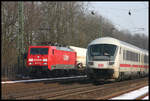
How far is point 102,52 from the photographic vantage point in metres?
17.0

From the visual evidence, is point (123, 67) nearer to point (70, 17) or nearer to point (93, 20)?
point (70, 17)

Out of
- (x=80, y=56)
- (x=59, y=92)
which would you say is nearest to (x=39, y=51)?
(x=80, y=56)

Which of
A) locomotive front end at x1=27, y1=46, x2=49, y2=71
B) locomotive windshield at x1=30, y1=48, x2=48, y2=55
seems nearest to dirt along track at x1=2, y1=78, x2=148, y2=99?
locomotive front end at x1=27, y1=46, x2=49, y2=71

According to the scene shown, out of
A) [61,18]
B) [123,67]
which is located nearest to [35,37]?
[61,18]

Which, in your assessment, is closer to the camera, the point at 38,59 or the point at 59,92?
the point at 59,92

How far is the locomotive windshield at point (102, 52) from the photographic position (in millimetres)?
16723

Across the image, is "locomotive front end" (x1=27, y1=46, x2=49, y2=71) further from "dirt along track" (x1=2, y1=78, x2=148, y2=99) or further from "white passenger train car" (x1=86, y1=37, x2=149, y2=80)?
"dirt along track" (x1=2, y1=78, x2=148, y2=99)

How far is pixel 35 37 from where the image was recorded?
34.2 metres

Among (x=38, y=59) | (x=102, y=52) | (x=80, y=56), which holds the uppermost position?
(x=102, y=52)

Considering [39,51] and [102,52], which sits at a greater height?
[39,51]

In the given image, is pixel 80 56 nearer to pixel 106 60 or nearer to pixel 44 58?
pixel 44 58

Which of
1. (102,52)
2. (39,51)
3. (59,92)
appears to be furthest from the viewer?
(39,51)

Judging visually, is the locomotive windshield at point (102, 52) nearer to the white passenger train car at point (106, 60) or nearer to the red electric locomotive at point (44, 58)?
the white passenger train car at point (106, 60)

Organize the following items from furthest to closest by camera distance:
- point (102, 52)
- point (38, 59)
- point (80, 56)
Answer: point (80, 56)
point (38, 59)
point (102, 52)
